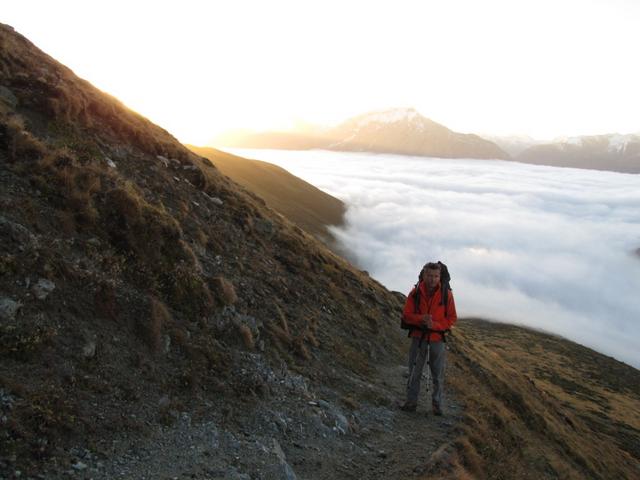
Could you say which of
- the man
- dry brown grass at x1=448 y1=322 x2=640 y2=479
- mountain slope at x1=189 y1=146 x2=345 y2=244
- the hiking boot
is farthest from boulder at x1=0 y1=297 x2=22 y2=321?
mountain slope at x1=189 y1=146 x2=345 y2=244

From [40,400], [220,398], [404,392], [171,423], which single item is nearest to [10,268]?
[40,400]

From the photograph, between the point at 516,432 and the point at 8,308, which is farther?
the point at 516,432

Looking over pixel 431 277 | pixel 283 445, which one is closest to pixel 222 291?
pixel 283 445

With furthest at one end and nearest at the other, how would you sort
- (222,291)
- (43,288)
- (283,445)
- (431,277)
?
(222,291) → (431,277) → (283,445) → (43,288)

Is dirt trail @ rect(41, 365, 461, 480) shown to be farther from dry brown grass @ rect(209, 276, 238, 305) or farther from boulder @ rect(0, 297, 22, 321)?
dry brown grass @ rect(209, 276, 238, 305)

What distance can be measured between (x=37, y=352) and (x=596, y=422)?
355 feet

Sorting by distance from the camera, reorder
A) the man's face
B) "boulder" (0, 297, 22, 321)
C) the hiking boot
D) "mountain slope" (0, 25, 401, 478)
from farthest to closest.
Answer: the hiking boot → the man's face → "boulder" (0, 297, 22, 321) → "mountain slope" (0, 25, 401, 478)

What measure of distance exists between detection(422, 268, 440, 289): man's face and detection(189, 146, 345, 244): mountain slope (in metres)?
136

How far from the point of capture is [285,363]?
46.4 ft

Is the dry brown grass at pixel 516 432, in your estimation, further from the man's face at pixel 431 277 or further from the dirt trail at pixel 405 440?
the man's face at pixel 431 277

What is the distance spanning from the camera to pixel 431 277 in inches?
513

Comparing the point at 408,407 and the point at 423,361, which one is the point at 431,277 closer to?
the point at 423,361

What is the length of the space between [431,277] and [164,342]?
7381 mm

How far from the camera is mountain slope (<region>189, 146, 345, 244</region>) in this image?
158375mm
